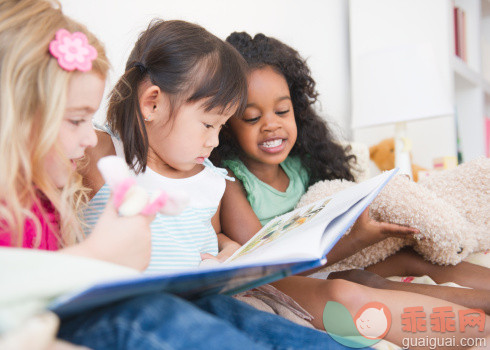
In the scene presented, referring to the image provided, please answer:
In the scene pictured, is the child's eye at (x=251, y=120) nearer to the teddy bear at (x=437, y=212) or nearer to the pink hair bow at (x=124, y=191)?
the teddy bear at (x=437, y=212)

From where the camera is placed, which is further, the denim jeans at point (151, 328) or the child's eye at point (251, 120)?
the child's eye at point (251, 120)

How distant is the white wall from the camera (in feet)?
3.92

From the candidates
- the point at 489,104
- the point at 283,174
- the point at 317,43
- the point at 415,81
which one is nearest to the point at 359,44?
the point at 317,43

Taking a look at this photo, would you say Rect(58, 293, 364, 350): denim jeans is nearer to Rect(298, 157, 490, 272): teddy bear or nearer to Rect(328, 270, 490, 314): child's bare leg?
Rect(328, 270, 490, 314): child's bare leg

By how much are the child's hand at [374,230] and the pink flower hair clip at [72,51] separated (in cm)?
57

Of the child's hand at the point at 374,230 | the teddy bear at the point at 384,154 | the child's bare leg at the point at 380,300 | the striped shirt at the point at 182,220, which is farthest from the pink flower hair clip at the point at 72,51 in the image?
the teddy bear at the point at 384,154

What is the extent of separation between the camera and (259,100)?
1.09m

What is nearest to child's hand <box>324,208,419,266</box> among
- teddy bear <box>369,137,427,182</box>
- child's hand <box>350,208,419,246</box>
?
child's hand <box>350,208,419,246</box>

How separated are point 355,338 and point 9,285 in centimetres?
43

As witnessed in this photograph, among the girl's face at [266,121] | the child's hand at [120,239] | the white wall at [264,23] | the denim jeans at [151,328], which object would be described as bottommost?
the denim jeans at [151,328]

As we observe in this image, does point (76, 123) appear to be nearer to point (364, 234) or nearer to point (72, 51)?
point (72, 51)

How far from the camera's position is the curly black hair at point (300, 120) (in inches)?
45.6

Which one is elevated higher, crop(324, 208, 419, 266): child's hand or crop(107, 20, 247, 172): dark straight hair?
crop(107, 20, 247, 172): dark straight hair

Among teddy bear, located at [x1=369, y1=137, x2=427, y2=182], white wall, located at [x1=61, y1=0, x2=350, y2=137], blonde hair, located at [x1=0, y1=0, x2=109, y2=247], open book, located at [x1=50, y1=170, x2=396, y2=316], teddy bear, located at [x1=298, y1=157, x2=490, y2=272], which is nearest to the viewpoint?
open book, located at [x1=50, y1=170, x2=396, y2=316]
